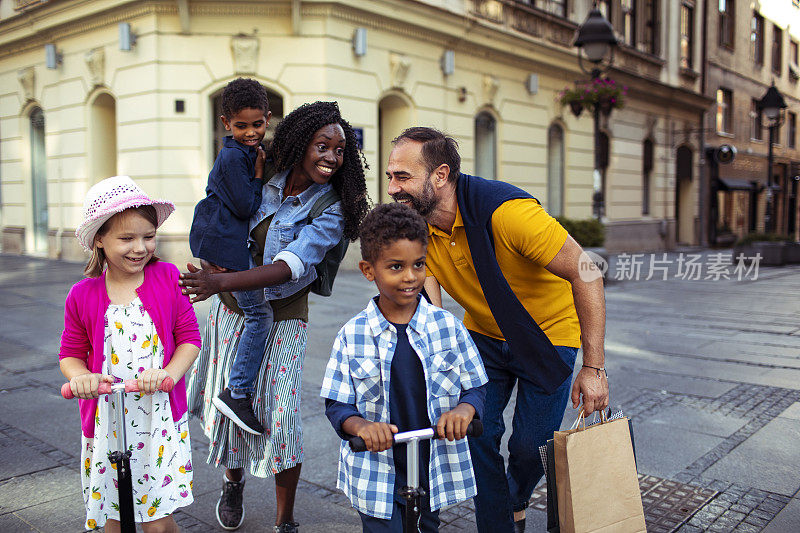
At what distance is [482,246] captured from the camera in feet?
8.82

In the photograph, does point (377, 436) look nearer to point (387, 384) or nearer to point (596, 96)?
point (387, 384)

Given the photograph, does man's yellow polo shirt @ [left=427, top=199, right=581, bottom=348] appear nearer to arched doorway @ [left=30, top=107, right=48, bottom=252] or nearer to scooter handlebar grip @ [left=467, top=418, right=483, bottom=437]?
scooter handlebar grip @ [left=467, top=418, right=483, bottom=437]

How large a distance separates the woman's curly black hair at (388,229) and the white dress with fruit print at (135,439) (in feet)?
3.07

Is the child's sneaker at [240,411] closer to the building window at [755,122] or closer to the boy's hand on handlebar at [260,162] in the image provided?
the boy's hand on handlebar at [260,162]

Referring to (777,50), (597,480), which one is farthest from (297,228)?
(777,50)

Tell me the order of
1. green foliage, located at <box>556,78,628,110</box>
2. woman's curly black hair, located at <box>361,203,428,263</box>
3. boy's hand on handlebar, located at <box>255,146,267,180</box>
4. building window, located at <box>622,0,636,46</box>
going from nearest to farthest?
1. woman's curly black hair, located at <box>361,203,428,263</box>
2. boy's hand on handlebar, located at <box>255,146,267,180</box>
3. green foliage, located at <box>556,78,628,110</box>
4. building window, located at <box>622,0,636,46</box>

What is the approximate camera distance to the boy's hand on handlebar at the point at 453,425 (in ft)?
6.85

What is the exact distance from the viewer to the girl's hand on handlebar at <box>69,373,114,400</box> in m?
2.28

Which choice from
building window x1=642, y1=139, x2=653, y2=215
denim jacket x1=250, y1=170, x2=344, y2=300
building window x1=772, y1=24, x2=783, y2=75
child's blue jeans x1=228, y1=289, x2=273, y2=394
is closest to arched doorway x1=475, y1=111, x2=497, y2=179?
building window x1=642, y1=139, x2=653, y2=215

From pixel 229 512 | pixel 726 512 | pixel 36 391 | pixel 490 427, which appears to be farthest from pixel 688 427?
pixel 36 391

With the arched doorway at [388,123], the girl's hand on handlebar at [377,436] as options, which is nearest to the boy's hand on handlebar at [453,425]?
the girl's hand on handlebar at [377,436]

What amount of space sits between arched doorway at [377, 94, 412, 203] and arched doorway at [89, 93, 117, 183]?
586 cm

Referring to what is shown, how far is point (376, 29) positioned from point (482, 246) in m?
12.3

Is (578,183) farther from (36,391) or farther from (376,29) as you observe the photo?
(36,391)
